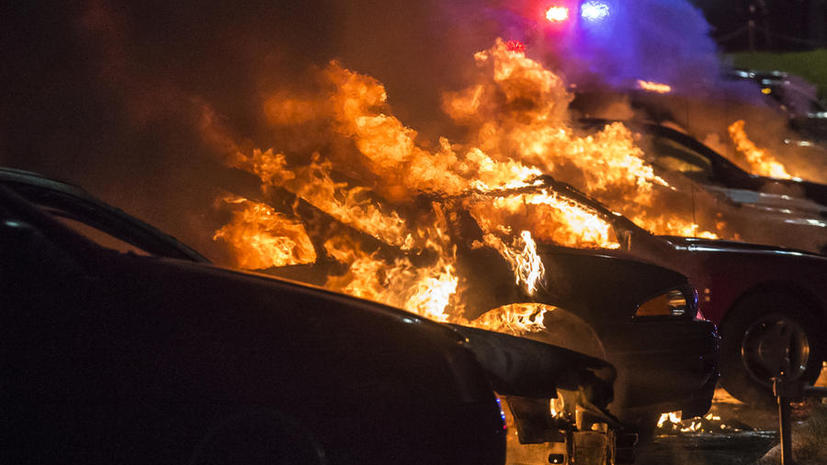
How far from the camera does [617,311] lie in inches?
192

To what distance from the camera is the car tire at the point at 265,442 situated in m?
2.81

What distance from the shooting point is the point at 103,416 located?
2695 millimetres

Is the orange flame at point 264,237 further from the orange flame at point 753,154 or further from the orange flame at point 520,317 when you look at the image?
the orange flame at point 753,154

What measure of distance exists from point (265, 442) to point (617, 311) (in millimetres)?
2604

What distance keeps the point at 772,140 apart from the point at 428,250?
11.0 metres

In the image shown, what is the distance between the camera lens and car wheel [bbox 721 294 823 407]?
6.55m

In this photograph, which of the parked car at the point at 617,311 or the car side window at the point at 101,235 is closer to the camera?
the car side window at the point at 101,235

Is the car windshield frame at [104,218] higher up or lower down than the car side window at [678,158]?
lower down

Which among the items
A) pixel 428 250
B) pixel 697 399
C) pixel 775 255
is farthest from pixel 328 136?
pixel 775 255

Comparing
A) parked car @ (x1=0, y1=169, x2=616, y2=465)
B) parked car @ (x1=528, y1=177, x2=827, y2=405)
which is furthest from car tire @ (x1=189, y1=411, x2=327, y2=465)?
parked car @ (x1=528, y1=177, x2=827, y2=405)

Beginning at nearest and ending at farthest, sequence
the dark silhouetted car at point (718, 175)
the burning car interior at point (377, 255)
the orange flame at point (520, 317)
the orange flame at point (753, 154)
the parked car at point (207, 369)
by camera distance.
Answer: the parked car at point (207, 369), the burning car interior at point (377, 255), the orange flame at point (520, 317), the dark silhouetted car at point (718, 175), the orange flame at point (753, 154)

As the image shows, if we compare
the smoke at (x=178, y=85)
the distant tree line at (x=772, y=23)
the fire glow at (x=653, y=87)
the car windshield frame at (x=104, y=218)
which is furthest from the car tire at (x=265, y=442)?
the distant tree line at (x=772, y=23)

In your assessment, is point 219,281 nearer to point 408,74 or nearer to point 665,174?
point 408,74

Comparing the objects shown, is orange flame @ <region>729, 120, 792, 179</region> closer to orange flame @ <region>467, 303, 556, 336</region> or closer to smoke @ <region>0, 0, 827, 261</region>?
smoke @ <region>0, 0, 827, 261</region>
